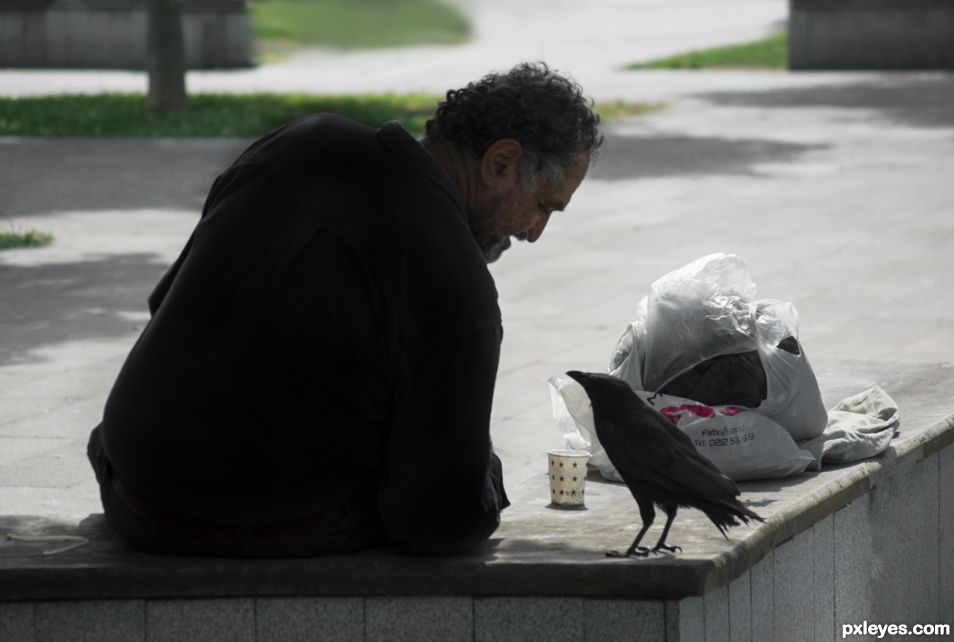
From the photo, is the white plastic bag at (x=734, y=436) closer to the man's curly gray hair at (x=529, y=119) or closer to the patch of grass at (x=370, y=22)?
the man's curly gray hair at (x=529, y=119)

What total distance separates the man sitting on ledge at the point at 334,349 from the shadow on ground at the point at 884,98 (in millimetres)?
15994

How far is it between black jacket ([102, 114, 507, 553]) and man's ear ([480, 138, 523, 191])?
A: 0.13 metres

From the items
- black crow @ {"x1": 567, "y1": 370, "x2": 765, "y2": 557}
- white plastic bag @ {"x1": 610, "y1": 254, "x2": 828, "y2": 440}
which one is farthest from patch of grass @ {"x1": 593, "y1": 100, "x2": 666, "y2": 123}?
black crow @ {"x1": 567, "y1": 370, "x2": 765, "y2": 557}

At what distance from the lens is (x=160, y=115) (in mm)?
19844

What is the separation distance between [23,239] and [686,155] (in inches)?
275

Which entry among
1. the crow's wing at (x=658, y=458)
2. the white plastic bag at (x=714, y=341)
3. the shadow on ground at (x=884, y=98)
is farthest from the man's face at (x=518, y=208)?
the shadow on ground at (x=884, y=98)

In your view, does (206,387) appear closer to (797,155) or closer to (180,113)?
(797,155)

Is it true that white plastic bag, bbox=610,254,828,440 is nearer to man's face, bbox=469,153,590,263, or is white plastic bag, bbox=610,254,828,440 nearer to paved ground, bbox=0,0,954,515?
paved ground, bbox=0,0,954,515

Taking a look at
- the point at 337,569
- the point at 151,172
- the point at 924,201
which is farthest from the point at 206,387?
the point at 151,172

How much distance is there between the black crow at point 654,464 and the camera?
3180 mm

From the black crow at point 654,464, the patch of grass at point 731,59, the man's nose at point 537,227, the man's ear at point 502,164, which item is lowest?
the black crow at point 654,464

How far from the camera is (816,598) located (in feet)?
12.4

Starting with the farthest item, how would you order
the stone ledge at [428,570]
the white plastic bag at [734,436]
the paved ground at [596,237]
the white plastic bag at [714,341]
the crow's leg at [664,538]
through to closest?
the paved ground at [596,237]
the white plastic bag at [714,341]
the white plastic bag at [734,436]
the crow's leg at [664,538]
the stone ledge at [428,570]

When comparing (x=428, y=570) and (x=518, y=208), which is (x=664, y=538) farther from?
(x=518, y=208)
